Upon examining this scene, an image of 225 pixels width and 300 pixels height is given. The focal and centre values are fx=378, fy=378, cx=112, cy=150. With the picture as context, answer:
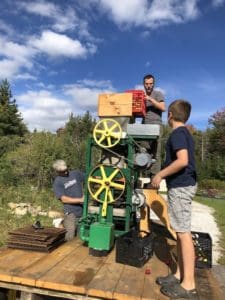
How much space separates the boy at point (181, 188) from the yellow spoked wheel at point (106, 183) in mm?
1173

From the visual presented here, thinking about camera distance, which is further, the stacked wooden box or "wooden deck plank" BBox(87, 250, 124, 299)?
the stacked wooden box

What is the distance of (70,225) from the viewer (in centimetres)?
485

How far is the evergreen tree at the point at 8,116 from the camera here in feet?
112

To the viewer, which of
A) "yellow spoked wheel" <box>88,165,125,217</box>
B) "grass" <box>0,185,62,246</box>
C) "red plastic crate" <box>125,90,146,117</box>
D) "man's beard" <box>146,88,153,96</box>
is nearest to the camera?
"yellow spoked wheel" <box>88,165,125,217</box>

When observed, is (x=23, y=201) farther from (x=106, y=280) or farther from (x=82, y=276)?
(x=106, y=280)

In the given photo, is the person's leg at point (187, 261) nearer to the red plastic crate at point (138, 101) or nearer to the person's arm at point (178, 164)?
the person's arm at point (178, 164)

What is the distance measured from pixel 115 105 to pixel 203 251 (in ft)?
6.53

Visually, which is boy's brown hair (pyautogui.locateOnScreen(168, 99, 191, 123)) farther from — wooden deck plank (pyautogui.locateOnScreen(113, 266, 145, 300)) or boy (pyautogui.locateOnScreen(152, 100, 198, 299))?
wooden deck plank (pyautogui.locateOnScreen(113, 266, 145, 300))

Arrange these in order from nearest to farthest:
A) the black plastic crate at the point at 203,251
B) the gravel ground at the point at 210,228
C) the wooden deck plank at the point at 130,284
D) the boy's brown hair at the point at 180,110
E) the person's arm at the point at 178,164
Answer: the wooden deck plank at the point at 130,284
the person's arm at the point at 178,164
the boy's brown hair at the point at 180,110
the black plastic crate at the point at 203,251
the gravel ground at the point at 210,228

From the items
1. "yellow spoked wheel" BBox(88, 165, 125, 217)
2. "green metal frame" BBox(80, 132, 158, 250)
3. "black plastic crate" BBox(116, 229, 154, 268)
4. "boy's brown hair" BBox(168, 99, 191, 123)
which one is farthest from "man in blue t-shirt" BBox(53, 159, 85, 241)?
"boy's brown hair" BBox(168, 99, 191, 123)

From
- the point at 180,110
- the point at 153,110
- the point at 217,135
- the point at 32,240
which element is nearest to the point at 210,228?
the point at 153,110

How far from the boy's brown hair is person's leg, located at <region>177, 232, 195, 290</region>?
3.19 feet

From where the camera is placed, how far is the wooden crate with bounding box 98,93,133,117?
4.63 meters

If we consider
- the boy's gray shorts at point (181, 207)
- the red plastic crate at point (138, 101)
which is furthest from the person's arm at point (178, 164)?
the red plastic crate at point (138, 101)
